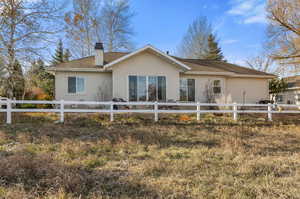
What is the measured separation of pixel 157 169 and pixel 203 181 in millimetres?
1012

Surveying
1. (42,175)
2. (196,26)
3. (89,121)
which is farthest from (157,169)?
(196,26)

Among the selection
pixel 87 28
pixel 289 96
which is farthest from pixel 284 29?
pixel 87 28

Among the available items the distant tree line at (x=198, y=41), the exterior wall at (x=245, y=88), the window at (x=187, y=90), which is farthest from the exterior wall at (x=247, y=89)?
the distant tree line at (x=198, y=41)

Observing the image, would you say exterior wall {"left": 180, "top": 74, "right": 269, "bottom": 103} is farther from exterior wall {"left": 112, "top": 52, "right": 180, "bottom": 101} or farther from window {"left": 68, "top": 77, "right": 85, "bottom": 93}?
window {"left": 68, "top": 77, "right": 85, "bottom": 93}

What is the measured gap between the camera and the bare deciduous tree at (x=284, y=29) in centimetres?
1566

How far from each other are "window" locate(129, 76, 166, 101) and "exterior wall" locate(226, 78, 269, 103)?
21.4ft

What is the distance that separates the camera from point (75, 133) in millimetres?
6980

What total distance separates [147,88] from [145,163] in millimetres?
8890

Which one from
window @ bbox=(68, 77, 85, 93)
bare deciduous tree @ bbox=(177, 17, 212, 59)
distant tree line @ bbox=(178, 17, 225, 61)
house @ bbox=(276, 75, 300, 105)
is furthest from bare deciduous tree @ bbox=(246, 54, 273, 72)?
window @ bbox=(68, 77, 85, 93)

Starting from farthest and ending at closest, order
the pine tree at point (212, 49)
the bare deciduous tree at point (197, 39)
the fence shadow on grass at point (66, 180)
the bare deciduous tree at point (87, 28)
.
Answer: the pine tree at point (212, 49) → the bare deciduous tree at point (197, 39) → the bare deciduous tree at point (87, 28) → the fence shadow on grass at point (66, 180)

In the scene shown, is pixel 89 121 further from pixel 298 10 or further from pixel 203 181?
pixel 298 10

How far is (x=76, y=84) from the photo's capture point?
12742mm

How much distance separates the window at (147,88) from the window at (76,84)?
3668mm

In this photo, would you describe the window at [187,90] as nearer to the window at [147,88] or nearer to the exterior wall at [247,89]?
the window at [147,88]
